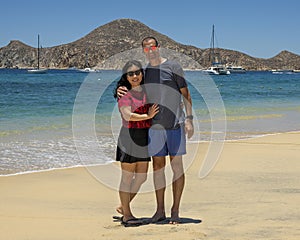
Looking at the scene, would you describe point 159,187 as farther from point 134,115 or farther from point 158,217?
point 134,115

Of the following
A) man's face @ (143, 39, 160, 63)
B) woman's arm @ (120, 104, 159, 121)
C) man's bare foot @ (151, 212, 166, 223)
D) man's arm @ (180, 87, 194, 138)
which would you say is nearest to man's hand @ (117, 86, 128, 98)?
woman's arm @ (120, 104, 159, 121)

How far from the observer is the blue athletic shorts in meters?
4.98

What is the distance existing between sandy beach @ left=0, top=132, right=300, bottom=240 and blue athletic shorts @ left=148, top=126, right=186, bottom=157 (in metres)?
0.73

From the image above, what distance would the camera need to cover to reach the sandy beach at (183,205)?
4.96 m

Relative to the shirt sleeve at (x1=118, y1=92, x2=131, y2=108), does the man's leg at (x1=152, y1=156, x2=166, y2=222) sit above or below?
below

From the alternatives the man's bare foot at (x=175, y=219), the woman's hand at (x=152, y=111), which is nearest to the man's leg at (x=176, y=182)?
the man's bare foot at (x=175, y=219)

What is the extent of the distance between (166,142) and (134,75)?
711mm

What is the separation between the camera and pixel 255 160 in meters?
9.18

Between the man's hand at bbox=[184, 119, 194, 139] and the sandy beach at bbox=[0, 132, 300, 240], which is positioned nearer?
the sandy beach at bbox=[0, 132, 300, 240]

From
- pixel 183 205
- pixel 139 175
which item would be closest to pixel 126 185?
pixel 139 175

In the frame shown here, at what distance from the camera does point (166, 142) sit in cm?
502

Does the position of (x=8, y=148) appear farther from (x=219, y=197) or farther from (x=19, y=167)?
(x=219, y=197)

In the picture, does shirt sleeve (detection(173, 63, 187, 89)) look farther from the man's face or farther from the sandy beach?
the sandy beach

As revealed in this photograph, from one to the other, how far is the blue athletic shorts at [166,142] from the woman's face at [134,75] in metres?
0.48
